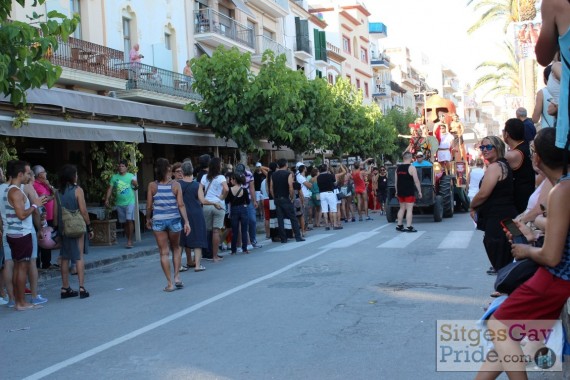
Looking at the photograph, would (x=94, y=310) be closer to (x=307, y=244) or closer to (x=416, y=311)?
(x=416, y=311)

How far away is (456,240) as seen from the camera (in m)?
13.2

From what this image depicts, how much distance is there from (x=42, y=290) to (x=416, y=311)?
610 cm

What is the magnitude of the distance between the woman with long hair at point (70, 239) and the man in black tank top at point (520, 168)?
220 inches

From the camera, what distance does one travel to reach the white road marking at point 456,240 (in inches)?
485

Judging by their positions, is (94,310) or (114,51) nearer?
(94,310)

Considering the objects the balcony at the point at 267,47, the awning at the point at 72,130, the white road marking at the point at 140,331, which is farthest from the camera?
the balcony at the point at 267,47

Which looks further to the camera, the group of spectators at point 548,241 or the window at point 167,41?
Answer: the window at point 167,41

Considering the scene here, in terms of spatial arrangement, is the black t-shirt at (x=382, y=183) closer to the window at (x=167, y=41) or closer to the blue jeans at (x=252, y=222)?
the blue jeans at (x=252, y=222)

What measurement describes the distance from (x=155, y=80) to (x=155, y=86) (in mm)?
329

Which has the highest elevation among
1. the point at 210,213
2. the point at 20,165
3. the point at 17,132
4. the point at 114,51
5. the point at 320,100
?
the point at 114,51

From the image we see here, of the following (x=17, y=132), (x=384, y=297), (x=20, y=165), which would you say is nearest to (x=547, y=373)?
(x=384, y=297)

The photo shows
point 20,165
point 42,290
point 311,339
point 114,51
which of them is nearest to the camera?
point 311,339

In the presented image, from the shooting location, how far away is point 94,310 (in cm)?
806

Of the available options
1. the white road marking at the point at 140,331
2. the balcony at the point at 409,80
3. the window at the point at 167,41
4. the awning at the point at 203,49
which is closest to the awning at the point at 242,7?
the awning at the point at 203,49
